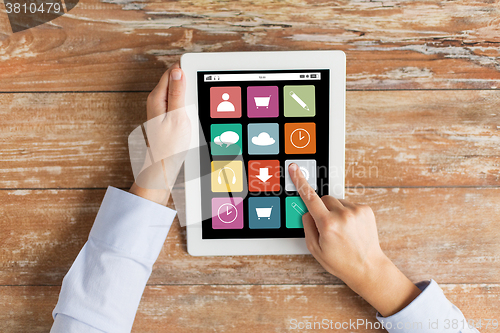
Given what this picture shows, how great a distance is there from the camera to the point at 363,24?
1.79ft

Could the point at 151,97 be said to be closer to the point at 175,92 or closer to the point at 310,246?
the point at 175,92

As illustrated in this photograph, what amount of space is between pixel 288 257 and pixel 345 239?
121 millimetres

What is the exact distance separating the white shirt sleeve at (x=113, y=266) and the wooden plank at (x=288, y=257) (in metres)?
0.06

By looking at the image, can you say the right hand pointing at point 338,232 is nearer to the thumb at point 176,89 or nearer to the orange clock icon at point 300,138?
the orange clock icon at point 300,138

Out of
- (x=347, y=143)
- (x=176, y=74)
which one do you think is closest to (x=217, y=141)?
(x=176, y=74)

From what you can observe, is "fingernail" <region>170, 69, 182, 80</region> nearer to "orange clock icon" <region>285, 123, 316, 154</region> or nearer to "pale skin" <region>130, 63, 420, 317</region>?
"pale skin" <region>130, 63, 420, 317</region>

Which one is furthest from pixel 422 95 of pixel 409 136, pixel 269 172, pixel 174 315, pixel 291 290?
pixel 174 315

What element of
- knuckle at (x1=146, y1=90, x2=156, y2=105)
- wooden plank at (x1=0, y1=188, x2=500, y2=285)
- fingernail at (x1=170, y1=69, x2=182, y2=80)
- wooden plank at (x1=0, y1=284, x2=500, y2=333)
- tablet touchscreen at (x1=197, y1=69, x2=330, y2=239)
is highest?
fingernail at (x1=170, y1=69, x2=182, y2=80)

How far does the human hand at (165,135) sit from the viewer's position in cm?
51

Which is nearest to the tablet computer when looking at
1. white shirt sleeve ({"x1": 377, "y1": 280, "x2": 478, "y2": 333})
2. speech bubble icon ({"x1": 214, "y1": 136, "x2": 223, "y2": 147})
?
speech bubble icon ({"x1": 214, "y1": 136, "x2": 223, "y2": 147})

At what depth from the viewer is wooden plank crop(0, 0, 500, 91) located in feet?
1.79

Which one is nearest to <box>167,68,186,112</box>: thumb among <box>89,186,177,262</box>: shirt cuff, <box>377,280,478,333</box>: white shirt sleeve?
<box>89,186,177,262</box>: shirt cuff

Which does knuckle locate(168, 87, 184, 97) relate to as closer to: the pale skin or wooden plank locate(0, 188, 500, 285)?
the pale skin

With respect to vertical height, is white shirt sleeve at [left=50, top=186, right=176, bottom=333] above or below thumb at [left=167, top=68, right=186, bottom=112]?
below
